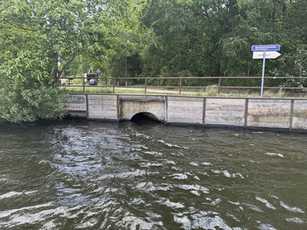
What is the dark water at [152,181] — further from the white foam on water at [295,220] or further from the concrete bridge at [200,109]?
the concrete bridge at [200,109]

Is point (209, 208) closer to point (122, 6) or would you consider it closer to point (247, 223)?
point (247, 223)

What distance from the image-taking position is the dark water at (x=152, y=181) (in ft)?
19.5

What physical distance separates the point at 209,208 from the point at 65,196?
3.27 m

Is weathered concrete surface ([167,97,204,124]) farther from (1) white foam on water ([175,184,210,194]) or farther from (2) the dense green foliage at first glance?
(1) white foam on water ([175,184,210,194])

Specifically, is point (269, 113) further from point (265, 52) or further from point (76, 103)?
point (76, 103)

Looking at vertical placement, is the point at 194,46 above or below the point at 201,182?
above

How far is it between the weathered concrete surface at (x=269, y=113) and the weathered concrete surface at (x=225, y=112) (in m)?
0.42

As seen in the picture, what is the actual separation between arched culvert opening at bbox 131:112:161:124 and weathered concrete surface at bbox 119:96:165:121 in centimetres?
47

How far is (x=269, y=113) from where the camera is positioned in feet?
46.7

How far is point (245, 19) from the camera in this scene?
21.5m

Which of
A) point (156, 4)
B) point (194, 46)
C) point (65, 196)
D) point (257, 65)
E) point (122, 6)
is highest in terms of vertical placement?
point (156, 4)

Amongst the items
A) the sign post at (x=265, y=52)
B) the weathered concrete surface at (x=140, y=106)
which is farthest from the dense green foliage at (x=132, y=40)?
the sign post at (x=265, y=52)

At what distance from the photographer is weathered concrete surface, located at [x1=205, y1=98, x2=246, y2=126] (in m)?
14.7

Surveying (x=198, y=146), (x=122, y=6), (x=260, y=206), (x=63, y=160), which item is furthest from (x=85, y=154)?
(x=122, y=6)
